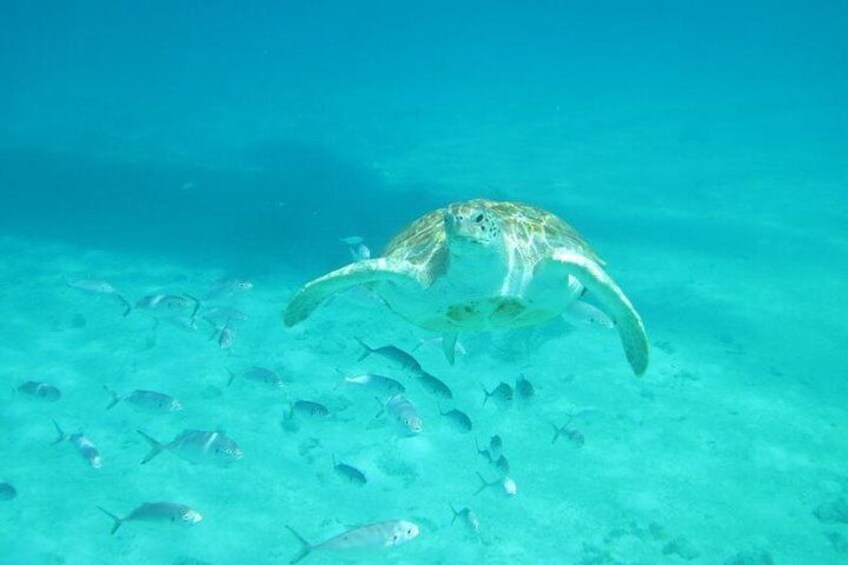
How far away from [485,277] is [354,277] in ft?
3.07

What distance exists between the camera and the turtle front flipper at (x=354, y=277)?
4.09m

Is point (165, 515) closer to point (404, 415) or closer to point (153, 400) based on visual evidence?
point (153, 400)

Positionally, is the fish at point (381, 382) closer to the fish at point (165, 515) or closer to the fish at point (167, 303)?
the fish at point (165, 515)

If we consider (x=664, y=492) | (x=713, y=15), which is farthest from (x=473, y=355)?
(x=713, y=15)

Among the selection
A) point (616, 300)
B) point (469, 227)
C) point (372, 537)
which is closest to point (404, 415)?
point (372, 537)

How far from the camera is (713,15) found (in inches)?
5027

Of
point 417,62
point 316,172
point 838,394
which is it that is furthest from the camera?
point 417,62

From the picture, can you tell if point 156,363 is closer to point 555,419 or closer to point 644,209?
point 555,419

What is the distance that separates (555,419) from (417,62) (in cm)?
7827

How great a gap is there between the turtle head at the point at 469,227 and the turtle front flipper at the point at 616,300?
0.66 metres

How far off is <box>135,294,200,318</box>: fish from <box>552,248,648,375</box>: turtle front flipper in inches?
216

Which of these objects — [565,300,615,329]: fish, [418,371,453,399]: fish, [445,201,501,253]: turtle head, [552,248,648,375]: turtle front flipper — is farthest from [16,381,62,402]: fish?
[552,248,648,375]: turtle front flipper

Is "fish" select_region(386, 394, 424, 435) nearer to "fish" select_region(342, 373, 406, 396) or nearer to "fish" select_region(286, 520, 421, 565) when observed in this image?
"fish" select_region(342, 373, 406, 396)

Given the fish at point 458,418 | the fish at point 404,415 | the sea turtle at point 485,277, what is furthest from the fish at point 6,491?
the fish at point 458,418
